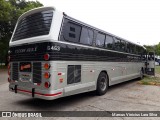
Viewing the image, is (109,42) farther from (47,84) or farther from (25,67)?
(47,84)

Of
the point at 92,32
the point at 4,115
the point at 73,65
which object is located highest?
the point at 92,32

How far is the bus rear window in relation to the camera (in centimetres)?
576

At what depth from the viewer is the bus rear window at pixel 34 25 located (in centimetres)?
576

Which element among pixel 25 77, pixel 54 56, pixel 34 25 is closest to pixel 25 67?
pixel 25 77

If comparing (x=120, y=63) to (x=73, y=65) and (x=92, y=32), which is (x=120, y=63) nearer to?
(x=92, y=32)

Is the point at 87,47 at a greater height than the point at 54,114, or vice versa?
the point at 87,47

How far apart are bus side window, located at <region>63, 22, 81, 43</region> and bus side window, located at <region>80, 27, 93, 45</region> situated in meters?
0.26

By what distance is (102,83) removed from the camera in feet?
26.5

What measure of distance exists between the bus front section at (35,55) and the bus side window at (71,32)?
1.16ft

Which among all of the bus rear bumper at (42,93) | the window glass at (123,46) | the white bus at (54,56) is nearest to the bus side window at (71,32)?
the white bus at (54,56)

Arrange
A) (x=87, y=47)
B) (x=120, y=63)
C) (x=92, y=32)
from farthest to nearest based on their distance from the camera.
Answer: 1. (x=120, y=63)
2. (x=92, y=32)
3. (x=87, y=47)

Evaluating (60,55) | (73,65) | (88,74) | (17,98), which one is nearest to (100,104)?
(88,74)

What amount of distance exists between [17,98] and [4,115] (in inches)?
85.4

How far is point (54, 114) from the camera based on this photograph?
17.8ft
